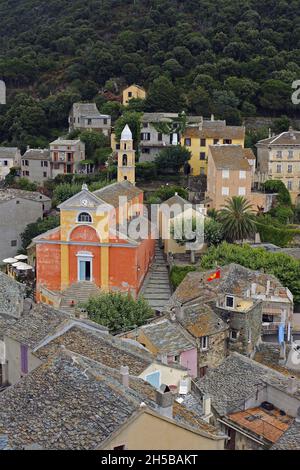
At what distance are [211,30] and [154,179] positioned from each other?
36.8 metres

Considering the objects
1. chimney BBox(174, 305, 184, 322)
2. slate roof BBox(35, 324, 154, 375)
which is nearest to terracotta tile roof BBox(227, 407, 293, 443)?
slate roof BBox(35, 324, 154, 375)

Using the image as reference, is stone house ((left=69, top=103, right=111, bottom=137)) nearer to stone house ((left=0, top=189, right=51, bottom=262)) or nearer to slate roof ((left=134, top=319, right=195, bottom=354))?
stone house ((left=0, top=189, right=51, bottom=262))

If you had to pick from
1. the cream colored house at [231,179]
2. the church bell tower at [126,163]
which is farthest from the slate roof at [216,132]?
the church bell tower at [126,163]

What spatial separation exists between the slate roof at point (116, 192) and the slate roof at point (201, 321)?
16.0 metres

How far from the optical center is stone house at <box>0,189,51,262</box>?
2112 inches

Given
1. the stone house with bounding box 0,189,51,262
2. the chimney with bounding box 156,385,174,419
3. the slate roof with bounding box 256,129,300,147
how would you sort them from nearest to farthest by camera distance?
the chimney with bounding box 156,385,174,419
the stone house with bounding box 0,189,51,262
the slate roof with bounding box 256,129,300,147

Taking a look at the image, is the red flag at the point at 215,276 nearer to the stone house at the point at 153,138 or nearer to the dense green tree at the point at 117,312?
the dense green tree at the point at 117,312

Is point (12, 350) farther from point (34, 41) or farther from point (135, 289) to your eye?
point (34, 41)

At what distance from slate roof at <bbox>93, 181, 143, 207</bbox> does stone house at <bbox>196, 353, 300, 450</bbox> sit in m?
22.5

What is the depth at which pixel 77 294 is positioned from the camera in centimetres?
3900

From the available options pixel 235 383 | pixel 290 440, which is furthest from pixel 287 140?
pixel 290 440

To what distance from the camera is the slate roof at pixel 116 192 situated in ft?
151

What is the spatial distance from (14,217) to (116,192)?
407 inches

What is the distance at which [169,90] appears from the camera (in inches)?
2872
